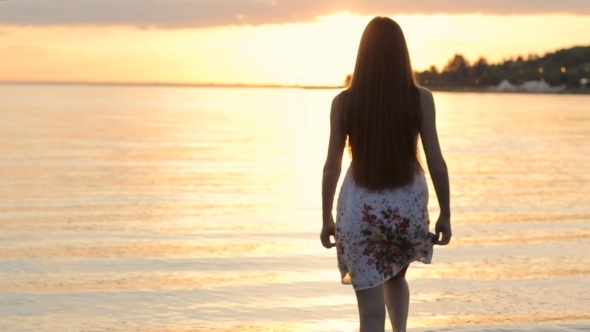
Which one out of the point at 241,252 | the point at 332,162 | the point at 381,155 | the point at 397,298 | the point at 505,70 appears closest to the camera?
the point at 381,155

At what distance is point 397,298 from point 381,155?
848 millimetres

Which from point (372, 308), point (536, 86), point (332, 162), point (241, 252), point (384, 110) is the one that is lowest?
point (241, 252)

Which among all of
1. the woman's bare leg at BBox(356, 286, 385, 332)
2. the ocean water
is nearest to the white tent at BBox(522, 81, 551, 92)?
the ocean water

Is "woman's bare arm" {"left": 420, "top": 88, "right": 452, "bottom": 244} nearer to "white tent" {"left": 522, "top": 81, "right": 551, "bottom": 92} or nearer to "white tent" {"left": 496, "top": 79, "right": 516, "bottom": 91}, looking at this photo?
"white tent" {"left": 522, "top": 81, "right": 551, "bottom": 92}

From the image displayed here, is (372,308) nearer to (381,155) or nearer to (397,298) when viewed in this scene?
(397,298)

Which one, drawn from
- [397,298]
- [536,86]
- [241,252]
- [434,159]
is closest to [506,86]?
[536,86]

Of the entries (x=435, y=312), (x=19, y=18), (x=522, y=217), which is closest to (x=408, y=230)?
(x=435, y=312)

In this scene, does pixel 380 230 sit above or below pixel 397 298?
above

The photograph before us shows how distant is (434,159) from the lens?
457cm

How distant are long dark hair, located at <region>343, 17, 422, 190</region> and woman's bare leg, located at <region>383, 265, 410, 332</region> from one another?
599mm

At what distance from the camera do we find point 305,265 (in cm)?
988

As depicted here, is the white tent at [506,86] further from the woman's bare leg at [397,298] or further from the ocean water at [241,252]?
the woman's bare leg at [397,298]

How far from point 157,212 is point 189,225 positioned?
1.58 meters

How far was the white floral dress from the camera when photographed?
14.7ft
